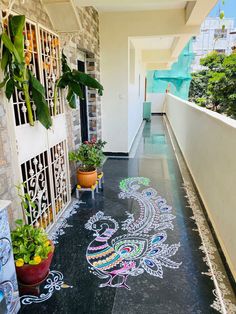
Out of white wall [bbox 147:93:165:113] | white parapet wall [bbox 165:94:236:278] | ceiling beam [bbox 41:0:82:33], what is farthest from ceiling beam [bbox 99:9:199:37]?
white wall [bbox 147:93:165:113]

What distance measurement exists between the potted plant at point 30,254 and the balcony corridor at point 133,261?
0.17m

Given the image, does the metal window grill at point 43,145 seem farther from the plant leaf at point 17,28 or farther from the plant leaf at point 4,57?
the plant leaf at point 4,57

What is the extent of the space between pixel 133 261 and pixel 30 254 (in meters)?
0.91

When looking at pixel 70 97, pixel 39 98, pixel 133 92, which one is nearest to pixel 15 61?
pixel 39 98

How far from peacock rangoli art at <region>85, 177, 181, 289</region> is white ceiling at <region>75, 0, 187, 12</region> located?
8.44 ft

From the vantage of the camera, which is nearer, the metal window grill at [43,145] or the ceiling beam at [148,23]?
the metal window grill at [43,145]

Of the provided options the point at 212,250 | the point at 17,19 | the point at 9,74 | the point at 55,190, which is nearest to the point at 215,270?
the point at 212,250

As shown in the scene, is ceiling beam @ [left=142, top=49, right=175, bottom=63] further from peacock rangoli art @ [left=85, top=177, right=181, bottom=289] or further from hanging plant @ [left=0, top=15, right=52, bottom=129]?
hanging plant @ [left=0, top=15, right=52, bottom=129]

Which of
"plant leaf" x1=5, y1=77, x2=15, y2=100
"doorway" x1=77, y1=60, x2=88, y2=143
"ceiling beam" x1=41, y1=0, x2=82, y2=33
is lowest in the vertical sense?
"doorway" x1=77, y1=60, x2=88, y2=143

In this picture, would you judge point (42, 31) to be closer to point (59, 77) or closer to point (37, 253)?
point (59, 77)

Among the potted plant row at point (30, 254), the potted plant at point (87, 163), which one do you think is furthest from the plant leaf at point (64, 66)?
the potted plant row at point (30, 254)

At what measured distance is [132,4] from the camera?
3014 millimetres

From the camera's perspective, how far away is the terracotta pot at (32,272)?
5.61 feet

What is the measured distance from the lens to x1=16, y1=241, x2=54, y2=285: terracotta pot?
1711mm
